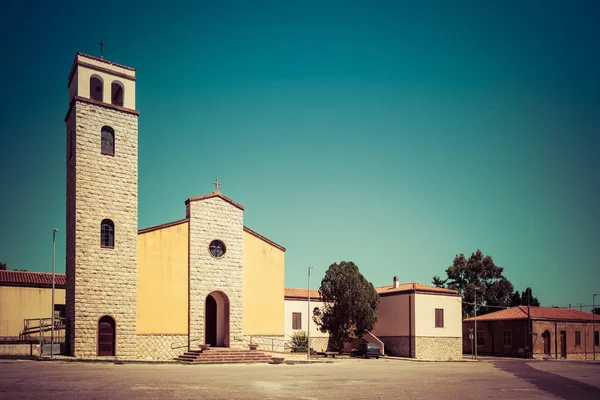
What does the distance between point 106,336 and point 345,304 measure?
1716 centimetres

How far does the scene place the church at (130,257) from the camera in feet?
101

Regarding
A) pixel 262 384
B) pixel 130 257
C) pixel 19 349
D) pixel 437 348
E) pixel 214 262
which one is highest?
pixel 130 257

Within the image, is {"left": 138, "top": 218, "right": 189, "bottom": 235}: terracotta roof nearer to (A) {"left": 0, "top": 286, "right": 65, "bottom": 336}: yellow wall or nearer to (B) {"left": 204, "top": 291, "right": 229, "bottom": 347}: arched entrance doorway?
(B) {"left": 204, "top": 291, "right": 229, "bottom": 347}: arched entrance doorway

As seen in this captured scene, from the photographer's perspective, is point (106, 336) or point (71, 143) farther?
point (71, 143)

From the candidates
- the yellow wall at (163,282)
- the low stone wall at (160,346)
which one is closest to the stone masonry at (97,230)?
the low stone wall at (160,346)

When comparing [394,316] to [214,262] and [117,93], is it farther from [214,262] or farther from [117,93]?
[117,93]

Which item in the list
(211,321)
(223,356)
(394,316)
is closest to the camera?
(223,356)

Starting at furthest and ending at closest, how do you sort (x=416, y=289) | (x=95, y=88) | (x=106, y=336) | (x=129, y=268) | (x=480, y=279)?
1. (x=480, y=279)
2. (x=416, y=289)
3. (x=95, y=88)
4. (x=129, y=268)
5. (x=106, y=336)

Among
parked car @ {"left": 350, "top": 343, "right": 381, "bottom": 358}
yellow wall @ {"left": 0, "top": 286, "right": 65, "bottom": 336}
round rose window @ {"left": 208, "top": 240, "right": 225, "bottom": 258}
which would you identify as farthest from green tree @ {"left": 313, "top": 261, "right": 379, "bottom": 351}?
yellow wall @ {"left": 0, "top": 286, "right": 65, "bottom": 336}

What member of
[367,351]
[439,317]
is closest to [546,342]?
[439,317]

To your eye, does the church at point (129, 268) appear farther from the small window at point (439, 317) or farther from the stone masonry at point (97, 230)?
the small window at point (439, 317)

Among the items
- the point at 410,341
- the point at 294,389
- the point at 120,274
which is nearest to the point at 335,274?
the point at 410,341

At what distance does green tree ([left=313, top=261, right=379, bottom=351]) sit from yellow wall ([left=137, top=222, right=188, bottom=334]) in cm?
1181

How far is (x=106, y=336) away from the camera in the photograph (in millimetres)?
30828
